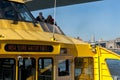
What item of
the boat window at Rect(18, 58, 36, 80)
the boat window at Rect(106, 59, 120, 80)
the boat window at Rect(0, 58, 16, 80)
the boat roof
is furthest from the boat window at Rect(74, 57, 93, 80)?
the boat roof

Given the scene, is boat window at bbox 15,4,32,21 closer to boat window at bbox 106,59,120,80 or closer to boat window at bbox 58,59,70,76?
boat window at bbox 58,59,70,76

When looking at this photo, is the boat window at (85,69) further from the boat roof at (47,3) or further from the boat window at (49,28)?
the boat roof at (47,3)

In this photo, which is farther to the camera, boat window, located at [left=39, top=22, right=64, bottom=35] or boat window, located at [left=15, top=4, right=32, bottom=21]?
boat window, located at [left=39, top=22, right=64, bottom=35]

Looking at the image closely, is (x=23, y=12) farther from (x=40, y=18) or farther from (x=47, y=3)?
(x=47, y=3)

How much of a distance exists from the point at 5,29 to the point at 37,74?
4.12 feet

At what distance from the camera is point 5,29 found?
8.91 meters

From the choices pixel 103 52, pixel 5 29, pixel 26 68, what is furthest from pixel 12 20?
pixel 103 52

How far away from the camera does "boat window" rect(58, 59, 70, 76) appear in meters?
9.22

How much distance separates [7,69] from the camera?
8320mm

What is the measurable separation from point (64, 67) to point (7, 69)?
5.37ft

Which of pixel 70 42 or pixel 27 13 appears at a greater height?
pixel 27 13

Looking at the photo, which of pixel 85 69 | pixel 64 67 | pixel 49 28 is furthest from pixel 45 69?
pixel 49 28

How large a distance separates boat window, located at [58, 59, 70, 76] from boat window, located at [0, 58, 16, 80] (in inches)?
50.4

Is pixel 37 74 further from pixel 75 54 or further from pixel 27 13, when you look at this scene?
pixel 27 13
